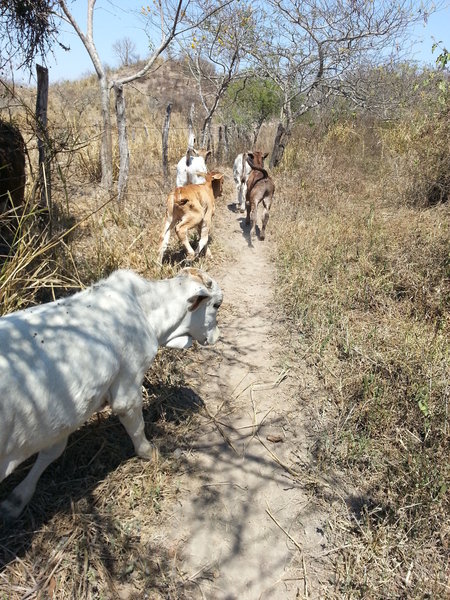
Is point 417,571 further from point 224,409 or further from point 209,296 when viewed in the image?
point 209,296

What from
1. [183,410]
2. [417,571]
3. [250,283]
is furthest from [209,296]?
[250,283]

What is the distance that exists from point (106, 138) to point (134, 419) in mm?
6175

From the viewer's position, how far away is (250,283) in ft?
20.3

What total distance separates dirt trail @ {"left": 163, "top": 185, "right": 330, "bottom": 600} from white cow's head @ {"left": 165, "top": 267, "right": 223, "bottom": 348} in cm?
80

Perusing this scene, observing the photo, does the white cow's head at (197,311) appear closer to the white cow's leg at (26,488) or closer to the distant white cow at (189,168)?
the white cow's leg at (26,488)

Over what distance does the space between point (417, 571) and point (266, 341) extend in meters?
2.65

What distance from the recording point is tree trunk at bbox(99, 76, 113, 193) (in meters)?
6.98

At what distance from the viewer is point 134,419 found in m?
2.69

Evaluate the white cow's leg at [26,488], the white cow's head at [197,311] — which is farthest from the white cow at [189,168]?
the white cow's leg at [26,488]

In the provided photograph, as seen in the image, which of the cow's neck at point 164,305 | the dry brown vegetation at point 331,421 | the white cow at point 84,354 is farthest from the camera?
the cow's neck at point 164,305

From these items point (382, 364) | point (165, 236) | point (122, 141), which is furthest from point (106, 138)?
point (382, 364)

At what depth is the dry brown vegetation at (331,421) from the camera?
232 centimetres

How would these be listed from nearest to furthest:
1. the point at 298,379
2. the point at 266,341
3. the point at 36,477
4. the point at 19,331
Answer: the point at 19,331 < the point at 36,477 < the point at 298,379 < the point at 266,341

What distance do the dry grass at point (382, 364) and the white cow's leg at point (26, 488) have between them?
1834 millimetres
